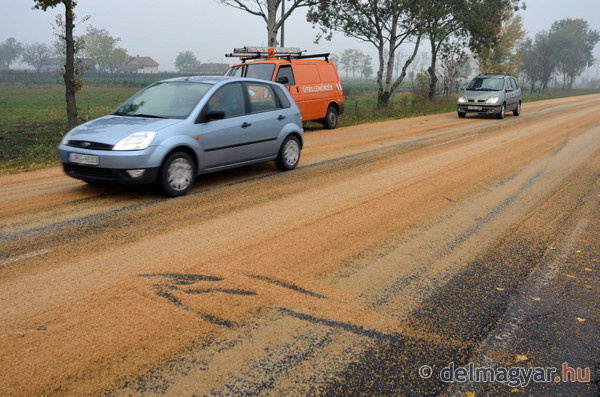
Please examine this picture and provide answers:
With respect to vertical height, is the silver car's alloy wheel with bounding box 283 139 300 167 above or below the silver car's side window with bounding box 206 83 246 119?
below

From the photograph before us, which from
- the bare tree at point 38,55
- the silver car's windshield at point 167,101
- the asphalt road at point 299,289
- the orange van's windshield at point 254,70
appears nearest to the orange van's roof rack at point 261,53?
the orange van's windshield at point 254,70

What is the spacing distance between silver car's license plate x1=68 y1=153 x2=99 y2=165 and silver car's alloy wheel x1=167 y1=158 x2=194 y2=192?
3.25 feet

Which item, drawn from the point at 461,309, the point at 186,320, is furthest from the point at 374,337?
the point at 186,320

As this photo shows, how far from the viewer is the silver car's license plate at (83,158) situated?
6434mm

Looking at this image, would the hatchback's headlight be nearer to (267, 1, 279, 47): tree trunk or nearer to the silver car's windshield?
the silver car's windshield

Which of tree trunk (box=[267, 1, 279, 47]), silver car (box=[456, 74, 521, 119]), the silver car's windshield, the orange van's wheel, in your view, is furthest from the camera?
tree trunk (box=[267, 1, 279, 47])

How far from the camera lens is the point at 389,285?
162 inches

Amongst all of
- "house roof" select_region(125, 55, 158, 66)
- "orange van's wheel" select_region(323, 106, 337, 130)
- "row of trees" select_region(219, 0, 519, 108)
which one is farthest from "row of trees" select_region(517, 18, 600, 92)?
"house roof" select_region(125, 55, 158, 66)

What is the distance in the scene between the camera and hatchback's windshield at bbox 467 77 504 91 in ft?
69.5

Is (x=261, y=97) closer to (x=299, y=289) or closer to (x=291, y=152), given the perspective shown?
(x=291, y=152)

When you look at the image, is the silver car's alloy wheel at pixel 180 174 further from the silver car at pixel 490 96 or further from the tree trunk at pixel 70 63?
the silver car at pixel 490 96

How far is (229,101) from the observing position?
25.4 ft

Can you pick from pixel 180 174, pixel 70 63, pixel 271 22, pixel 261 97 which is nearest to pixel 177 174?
pixel 180 174

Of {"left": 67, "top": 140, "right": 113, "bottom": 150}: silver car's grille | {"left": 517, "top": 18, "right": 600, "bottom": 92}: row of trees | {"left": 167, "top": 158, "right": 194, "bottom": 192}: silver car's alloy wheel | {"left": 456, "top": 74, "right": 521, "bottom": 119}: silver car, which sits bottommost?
{"left": 167, "top": 158, "right": 194, "bottom": 192}: silver car's alloy wheel
